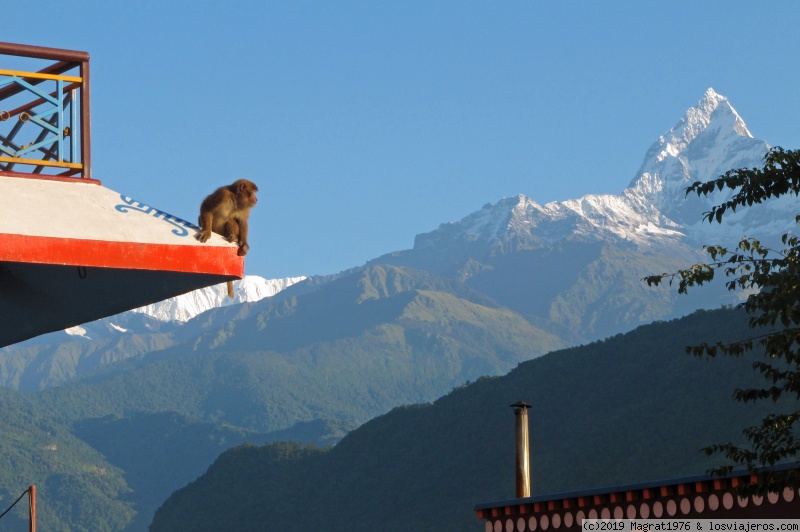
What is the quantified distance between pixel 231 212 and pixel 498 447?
495 feet

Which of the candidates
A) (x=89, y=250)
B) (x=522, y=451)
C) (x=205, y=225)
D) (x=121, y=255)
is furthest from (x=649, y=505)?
(x=89, y=250)

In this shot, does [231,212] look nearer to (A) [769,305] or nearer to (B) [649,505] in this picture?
(A) [769,305]

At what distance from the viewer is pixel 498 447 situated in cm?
16112

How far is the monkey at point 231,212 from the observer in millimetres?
11719

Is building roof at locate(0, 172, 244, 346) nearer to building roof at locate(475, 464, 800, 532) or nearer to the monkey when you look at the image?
the monkey

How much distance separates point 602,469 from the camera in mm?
125750

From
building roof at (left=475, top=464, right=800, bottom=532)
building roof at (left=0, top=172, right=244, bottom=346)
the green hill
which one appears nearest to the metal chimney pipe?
building roof at (left=475, top=464, right=800, bottom=532)

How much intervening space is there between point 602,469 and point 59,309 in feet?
384

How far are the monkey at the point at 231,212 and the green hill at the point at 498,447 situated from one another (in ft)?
333

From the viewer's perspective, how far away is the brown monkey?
1173cm

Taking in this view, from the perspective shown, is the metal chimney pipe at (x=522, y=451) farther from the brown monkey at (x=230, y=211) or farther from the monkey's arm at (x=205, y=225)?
the monkey's arm at (x=205, y=225)

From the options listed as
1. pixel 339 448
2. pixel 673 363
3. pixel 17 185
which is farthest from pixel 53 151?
pixel 339 448

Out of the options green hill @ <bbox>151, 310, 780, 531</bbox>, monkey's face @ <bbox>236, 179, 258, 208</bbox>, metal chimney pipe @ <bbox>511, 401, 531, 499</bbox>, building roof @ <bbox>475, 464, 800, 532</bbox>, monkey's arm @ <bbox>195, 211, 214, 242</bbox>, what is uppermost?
green hill @ <bbox>151, 310, 780, 531</bbox>

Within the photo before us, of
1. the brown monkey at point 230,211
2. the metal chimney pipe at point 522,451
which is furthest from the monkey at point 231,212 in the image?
the metal chimney pipe at point 522,451
